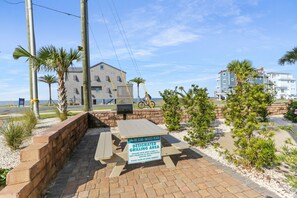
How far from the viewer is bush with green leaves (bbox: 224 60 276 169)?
119 inches

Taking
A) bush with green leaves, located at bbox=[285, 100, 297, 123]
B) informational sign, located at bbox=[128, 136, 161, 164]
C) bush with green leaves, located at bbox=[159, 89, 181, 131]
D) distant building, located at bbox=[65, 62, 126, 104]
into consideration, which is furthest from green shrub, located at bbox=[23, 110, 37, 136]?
distant building, located at bbox=[65, 62, 126, 104]

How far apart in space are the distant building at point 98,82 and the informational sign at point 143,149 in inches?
1229

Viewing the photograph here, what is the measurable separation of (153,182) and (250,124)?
2.11 meters

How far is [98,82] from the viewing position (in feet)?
113

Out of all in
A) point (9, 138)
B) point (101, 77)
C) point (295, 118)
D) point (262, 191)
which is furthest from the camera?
point (101, 77)

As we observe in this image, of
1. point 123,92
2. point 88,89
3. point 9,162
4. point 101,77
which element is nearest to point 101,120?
point 88,89

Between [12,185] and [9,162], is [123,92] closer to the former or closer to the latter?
[9,162]

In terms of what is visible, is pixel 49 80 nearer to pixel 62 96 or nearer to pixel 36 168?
pixel 62 96

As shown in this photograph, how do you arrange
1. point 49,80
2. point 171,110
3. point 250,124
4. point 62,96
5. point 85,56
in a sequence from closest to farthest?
point 250,124 → point 171,110 → point 62,96 → point 85,56 → point 49,80

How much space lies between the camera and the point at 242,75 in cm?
340

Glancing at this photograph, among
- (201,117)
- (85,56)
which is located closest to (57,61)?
(85,56)

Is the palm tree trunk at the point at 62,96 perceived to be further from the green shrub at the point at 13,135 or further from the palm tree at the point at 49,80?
the palm tree at the point at 49,80

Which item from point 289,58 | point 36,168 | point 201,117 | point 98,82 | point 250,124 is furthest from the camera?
point 98,82

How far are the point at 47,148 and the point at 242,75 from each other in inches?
153
